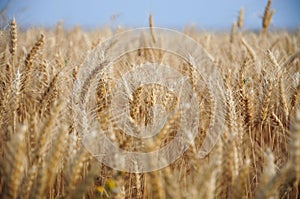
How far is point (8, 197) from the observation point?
79 cm

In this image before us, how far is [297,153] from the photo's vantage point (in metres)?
→ 0.73

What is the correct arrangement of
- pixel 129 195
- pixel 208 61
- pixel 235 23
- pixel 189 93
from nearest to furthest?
1. pixel 129 195
2. pixel 189 93
3. pixel 208 61
4. pixel 235 23

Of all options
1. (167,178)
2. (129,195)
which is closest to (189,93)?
(129,195)

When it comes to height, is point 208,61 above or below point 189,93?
above

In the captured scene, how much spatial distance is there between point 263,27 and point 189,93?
10.6ft

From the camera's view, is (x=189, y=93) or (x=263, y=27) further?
(x=263, y=27)

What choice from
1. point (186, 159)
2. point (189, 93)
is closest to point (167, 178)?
point (186, 159)

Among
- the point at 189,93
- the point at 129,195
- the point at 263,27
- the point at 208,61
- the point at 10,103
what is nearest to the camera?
the point at 129,195

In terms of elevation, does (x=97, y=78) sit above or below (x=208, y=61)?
below

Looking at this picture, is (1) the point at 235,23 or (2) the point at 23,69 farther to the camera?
(1) the point at 235,23

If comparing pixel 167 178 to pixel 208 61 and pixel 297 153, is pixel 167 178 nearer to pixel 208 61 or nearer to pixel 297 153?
pixel 297 153

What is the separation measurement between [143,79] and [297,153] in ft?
3.20

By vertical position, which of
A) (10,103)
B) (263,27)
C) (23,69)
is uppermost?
(263,27)

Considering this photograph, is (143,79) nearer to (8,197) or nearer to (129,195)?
(129,195)
